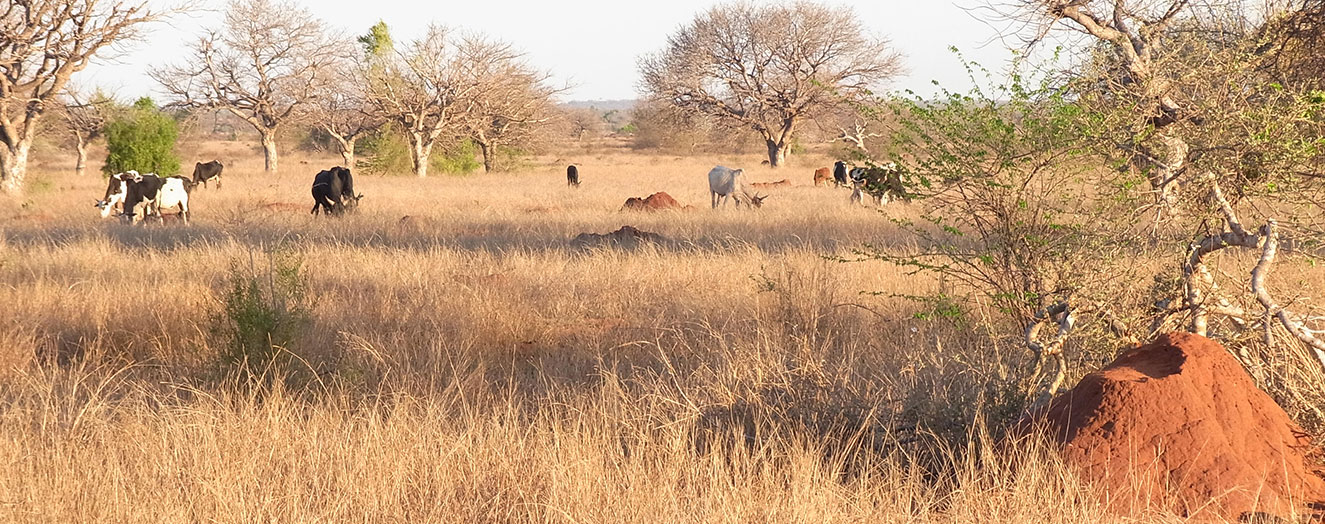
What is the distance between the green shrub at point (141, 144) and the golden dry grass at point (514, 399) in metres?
22.0

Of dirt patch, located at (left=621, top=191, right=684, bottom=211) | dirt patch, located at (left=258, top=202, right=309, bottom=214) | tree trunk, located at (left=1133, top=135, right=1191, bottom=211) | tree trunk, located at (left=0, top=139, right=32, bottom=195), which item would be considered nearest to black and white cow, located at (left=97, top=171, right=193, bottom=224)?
dirt patch, located at (left=258, top=202, right=309, bottom=214)

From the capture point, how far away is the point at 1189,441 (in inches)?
137

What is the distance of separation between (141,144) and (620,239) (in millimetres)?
23669

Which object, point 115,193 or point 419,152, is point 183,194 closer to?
point 115,193

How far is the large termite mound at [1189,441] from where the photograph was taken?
3.38 meters

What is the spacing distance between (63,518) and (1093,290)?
13.8 ft

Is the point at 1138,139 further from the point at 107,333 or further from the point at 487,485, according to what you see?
the point at 107,333

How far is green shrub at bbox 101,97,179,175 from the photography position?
30203 millimetres

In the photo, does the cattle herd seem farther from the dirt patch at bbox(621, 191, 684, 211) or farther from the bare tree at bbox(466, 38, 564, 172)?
the bare tree at bbox(466, 38, 564, 172)

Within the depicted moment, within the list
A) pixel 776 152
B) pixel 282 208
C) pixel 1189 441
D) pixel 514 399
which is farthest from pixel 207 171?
pixel 1189 441

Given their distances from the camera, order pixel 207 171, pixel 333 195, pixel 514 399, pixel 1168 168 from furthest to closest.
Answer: pixel 207 171
pixel 333 195
pixel 514 399
pixel 1168 168

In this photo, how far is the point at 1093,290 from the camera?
4.80m

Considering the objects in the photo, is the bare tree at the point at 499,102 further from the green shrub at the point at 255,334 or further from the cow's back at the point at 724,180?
the green shrub at the point at 255,334

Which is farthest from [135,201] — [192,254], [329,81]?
[329,81]
